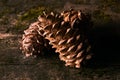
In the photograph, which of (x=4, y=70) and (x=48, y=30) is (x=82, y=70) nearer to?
(x=48, y=30)

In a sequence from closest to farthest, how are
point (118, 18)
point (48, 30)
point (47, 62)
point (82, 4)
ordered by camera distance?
point (48, 30)
point (47, 62)
point (118, 18)
point (82, 4)

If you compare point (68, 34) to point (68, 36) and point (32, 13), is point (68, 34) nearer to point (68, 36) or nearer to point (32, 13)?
point (68, 36)

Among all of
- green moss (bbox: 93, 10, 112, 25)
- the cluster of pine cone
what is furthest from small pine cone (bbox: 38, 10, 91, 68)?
green moss (bbox: 93, 10, 112, 25)

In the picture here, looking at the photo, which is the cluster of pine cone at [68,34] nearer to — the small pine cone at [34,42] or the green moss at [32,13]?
the small pine cone at [34,42]

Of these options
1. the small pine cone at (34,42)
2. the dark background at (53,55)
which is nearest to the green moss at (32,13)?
the dark background at (53,55)

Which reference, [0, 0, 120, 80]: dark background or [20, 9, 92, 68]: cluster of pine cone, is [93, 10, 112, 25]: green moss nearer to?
[0, 0, 120, 80]: dark background

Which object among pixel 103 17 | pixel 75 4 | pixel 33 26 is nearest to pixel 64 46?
pixel 33 26

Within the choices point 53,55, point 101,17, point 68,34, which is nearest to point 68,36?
point 68,34
